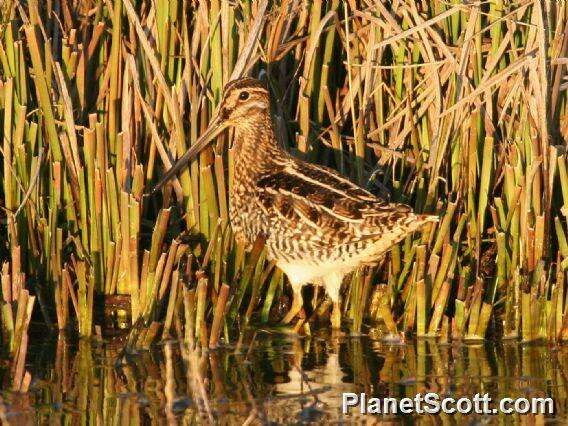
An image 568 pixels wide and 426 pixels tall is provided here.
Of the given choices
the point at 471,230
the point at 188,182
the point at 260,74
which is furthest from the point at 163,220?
the point at 471,230

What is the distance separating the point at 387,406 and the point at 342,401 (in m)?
0.20

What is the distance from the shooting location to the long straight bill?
693 centimetres

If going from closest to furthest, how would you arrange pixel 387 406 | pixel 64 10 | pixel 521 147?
pixel 387 406 → pixel 521 147 → pixel 64 10

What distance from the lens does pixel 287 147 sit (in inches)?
294

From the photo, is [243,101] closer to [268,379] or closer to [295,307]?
[295,307]

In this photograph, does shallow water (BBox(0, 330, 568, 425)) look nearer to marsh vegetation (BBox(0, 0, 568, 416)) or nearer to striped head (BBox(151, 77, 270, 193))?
marsh vegetation (BBox(0, 0, 568, 416))

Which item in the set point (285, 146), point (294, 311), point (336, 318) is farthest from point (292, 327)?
point (285, 146)

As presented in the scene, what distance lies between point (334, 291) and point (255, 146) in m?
0.90

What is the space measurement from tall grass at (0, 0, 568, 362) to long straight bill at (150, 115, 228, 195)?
0.09 meters

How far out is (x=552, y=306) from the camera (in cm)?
643

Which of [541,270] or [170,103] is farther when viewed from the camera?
[170,103]

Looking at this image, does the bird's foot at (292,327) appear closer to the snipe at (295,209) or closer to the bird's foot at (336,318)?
the snipe at (295,209)

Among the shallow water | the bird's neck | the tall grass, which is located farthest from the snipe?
the shallow water

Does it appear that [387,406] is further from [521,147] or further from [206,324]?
[521,147]
